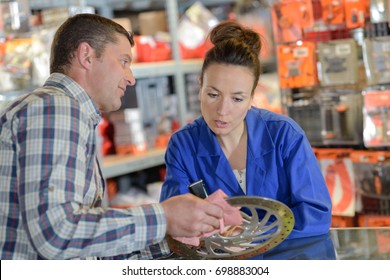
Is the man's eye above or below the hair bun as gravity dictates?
below

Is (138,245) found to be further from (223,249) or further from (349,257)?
(349,257)

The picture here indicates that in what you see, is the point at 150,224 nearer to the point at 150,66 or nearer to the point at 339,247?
the point at 339,247

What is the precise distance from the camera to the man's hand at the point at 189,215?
5.19ft

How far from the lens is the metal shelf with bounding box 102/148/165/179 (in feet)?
14.8

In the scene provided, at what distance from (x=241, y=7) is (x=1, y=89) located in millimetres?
2225

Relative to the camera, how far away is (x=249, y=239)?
1818 millimetres

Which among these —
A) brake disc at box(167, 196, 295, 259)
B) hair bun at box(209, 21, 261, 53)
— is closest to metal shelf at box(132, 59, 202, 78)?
hair bun at box(209, 21, 261, 53)

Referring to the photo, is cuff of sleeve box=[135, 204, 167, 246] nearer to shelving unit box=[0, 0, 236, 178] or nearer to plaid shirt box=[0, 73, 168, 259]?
plaid shirt box=[0, 73, 168, 259]

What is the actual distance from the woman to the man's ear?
69cm

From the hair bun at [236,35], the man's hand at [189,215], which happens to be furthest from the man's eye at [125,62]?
the hair bun at [236,35]

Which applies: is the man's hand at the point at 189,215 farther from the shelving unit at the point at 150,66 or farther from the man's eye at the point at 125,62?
the shelving unit at the point at 150,66

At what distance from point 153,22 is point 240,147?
297cm

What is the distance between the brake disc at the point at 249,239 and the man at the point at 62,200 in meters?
0.21

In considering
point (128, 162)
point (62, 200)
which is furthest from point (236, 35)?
point (128, 162)
